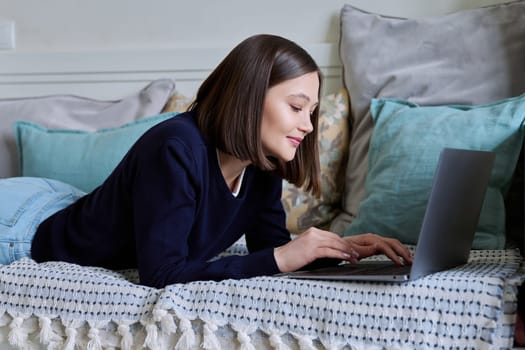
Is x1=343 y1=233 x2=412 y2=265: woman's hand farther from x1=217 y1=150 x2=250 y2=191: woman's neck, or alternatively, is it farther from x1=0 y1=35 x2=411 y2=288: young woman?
x1=217 y1=150 x2=250 y2=191: woman's neck

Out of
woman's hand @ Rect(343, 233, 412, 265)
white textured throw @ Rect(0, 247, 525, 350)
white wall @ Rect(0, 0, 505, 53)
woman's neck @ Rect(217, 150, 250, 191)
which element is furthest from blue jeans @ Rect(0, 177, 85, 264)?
white wall @ Rect(0, 0, 505, 53)

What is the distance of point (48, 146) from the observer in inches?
74.7

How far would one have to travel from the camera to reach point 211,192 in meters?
1.29

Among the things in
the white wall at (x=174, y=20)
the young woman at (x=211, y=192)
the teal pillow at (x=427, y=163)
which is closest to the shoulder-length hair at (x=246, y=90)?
the young woman at (x=211, y=192)

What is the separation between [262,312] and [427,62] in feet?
3.44

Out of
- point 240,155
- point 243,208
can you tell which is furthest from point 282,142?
point 243,208

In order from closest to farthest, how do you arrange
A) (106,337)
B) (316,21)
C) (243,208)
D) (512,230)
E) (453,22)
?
(106,337) < (243,208) < (512,230) < (453,22) < (316,21)

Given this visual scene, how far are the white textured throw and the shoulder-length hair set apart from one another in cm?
26

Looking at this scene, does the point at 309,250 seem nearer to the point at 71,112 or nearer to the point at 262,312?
the point at 262,312

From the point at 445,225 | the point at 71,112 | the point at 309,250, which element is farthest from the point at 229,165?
the point at 71,112

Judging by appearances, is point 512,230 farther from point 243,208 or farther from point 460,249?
point 243,208

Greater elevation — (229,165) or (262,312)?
(229,165)

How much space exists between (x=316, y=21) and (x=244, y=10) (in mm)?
227

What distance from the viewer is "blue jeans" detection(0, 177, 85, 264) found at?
54.2 inches
